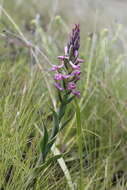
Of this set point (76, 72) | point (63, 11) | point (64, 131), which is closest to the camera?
point (76, 72)

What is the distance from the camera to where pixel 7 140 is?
104 cm

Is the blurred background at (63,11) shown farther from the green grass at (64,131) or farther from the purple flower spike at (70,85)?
the purple flower spike at (70,85)

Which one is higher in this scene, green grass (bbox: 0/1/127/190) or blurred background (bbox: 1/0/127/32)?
blurred background (bbox: 1/0/127/32)

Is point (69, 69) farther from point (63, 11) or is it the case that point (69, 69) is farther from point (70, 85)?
point (63, 11)

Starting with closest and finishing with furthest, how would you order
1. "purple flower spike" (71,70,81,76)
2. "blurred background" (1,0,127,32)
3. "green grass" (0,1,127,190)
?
"purple flower spike" (71,70,81,76)
"green grass" (0,1,127,190)
"blurred background" (1,0,127,32)

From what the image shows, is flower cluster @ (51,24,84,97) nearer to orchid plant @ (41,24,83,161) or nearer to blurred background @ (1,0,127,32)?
orchid plant @ (41,24,83,161)

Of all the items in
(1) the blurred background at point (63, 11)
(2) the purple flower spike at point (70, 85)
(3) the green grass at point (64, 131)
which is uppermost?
(1) the blurred background at point (63, 11)

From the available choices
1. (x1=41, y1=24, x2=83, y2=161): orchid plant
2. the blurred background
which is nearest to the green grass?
(x1=41, y1=24, x2=83, y2=161): orchid plant

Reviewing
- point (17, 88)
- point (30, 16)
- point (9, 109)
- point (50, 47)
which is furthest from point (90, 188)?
point (30, 16)

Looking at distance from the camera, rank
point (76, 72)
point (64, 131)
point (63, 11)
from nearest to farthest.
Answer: point (76, 72) → point (64, 131) → point (63, 11)

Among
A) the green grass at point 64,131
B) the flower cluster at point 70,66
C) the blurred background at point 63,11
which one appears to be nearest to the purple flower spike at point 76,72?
the flower cluster at point 70,66

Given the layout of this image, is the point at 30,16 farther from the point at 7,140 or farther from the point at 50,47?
the point at 7,140

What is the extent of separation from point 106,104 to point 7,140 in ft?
2.44

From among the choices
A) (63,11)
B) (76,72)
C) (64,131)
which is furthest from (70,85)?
(63,11)
